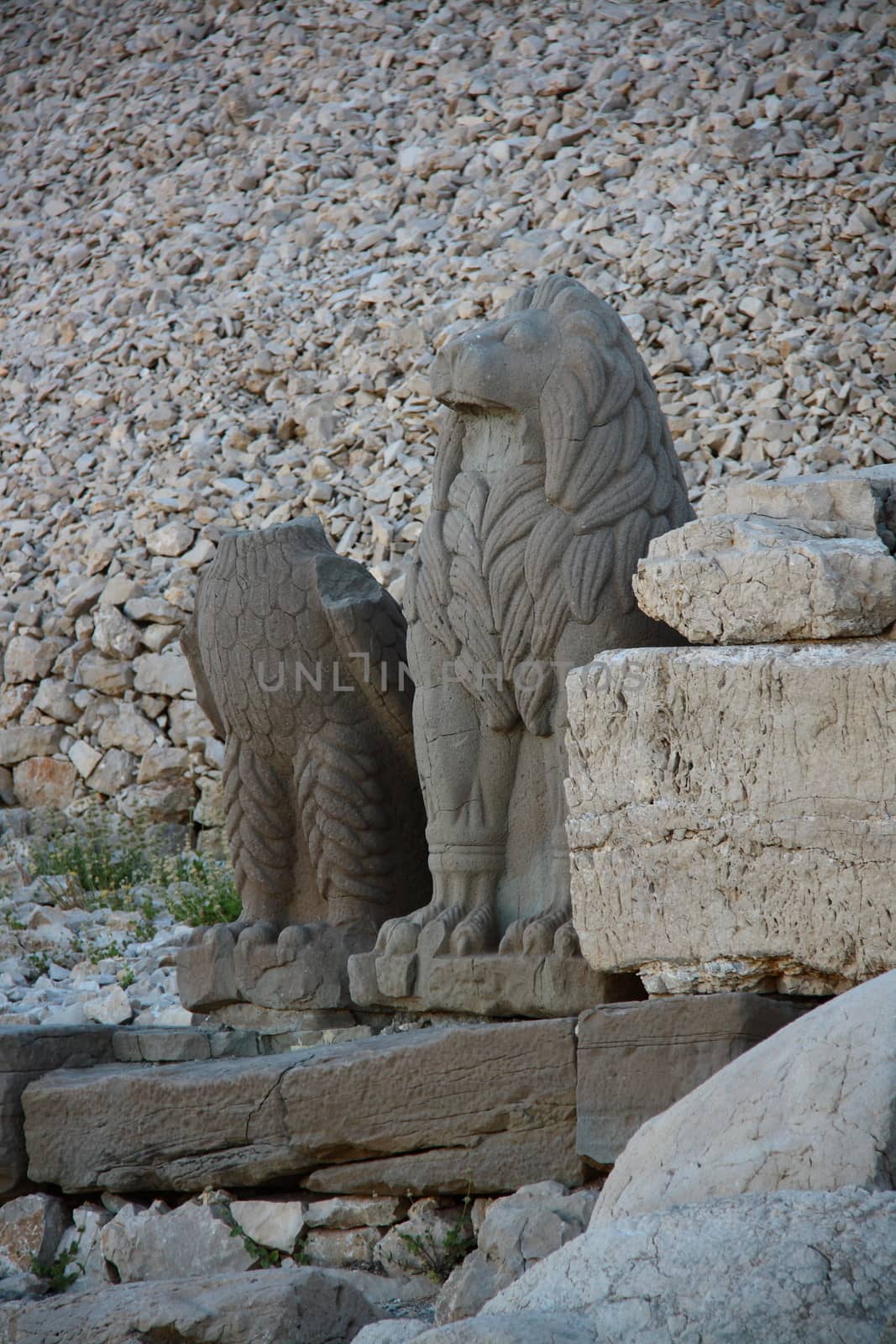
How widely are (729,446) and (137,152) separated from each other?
6.28 meters

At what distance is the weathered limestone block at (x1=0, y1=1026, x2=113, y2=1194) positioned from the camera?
3908 mm

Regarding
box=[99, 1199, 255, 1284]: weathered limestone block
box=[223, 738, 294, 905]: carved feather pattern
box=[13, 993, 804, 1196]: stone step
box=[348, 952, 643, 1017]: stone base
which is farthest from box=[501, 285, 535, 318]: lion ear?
box=[99, 1199, 255, 1284]: weathered limestone block

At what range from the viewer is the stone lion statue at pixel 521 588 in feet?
11.6

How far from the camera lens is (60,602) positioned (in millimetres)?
10414

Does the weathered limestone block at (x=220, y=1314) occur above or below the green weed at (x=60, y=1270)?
above

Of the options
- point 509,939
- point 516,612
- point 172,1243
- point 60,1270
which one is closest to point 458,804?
point 509,939

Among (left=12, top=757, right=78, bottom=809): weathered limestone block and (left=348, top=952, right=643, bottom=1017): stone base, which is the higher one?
(left=348, top=952, right=643, bottom=1017): stone base

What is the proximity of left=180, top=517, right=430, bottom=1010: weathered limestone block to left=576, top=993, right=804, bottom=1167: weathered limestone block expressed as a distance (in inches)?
37.9

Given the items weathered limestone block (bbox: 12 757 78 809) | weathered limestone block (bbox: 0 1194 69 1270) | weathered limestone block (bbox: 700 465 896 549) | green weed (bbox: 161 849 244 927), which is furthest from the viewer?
weathered limestone block (bbox: 12 757 78 809)

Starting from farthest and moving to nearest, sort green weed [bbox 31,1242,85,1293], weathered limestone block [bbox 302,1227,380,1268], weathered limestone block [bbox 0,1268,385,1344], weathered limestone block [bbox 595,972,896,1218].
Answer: green weed [bbox 31,1242,85,1293] → weathered limestone block [bbox 302,1227,380,1268] → weathered limestone block [bbox 0,1268,385,1344] → weathered limestone block [bbox 595,972,896,1218]

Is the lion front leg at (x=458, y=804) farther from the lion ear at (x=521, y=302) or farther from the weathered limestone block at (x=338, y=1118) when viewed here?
the lion ear at (x=521, y=302)

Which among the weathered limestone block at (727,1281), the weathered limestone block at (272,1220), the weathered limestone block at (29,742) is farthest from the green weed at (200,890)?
the weathered limestone block at (727,1281)

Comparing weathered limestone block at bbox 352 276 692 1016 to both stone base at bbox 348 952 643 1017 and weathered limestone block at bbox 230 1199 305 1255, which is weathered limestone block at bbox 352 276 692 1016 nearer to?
stone base at bbox 348 952 643 1017

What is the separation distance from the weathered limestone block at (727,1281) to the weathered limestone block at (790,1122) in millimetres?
120
